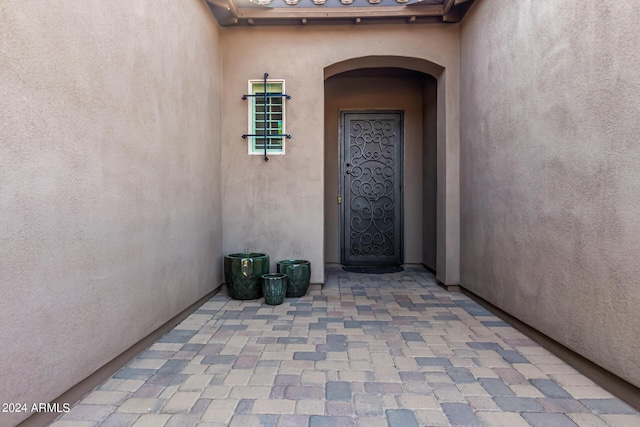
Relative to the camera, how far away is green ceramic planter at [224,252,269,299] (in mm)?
3660

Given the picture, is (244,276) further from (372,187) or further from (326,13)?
(326,13)

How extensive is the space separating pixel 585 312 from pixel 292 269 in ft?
8.40

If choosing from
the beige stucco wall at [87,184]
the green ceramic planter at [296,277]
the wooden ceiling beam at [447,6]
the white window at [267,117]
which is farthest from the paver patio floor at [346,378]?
the wooden ceiling beam at [447,6]

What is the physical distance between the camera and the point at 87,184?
5.96 ft

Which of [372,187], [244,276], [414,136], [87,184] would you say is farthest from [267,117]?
[87,184]

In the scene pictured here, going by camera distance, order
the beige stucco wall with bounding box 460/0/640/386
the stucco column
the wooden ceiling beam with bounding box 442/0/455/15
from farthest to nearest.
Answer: the stucco column → the wooden ceiling beam with bounding box 442/0/455/15 → the beige stucco wall with bounding box 460/0/640/386

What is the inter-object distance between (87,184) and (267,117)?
264 cm

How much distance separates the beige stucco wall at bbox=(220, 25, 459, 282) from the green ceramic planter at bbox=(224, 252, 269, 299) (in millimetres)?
462

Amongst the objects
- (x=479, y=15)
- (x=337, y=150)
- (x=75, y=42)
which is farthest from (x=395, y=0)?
(x=75, y=42)

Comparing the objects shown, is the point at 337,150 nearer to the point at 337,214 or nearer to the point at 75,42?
the point at 337,214

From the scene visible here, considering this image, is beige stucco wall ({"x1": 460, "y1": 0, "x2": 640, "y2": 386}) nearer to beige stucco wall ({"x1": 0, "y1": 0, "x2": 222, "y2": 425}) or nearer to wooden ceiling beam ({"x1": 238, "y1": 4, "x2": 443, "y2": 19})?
wooden ceiling beam ({"x1": 238, "y1": 4, "x2": 443, "y2": 19})

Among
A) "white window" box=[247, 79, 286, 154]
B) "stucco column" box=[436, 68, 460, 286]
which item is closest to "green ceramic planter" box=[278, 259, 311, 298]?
"white window" box=[247, 79, 286, 154]

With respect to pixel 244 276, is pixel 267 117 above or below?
above

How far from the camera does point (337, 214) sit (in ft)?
18.3
